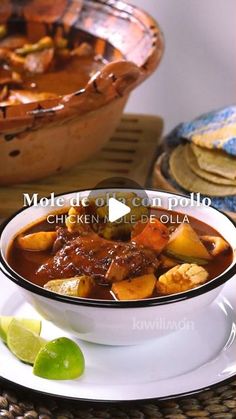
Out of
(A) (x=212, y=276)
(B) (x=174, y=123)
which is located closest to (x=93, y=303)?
(A) (x=212, y=276)

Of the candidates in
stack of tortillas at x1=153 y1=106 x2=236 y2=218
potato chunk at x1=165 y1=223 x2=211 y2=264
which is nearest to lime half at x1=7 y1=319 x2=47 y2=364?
potato chunk at x1=165 y1=223 x2=211 y2=264

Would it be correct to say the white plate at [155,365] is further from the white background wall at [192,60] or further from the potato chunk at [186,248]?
the white background wall at [192,60]

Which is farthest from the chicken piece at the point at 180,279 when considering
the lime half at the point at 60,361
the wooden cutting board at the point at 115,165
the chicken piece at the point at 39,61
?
the chicken piece at the point at 39,61

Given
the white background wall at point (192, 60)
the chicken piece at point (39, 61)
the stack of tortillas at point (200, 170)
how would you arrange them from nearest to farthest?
the stack of tortillas at point (200, 170) → the chicken piece at point (39, 61) → the white background wall at point (192, 60)

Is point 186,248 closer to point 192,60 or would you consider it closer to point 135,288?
point 135,288

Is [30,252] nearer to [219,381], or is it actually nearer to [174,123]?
[219,381]

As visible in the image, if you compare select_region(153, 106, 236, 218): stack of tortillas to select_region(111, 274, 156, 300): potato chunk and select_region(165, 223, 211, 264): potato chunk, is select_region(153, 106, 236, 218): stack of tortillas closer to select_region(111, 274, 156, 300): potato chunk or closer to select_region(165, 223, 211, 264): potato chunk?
select_region(165, 223, 211, 264): potato chunk

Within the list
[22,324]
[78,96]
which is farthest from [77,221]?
[78,96]
